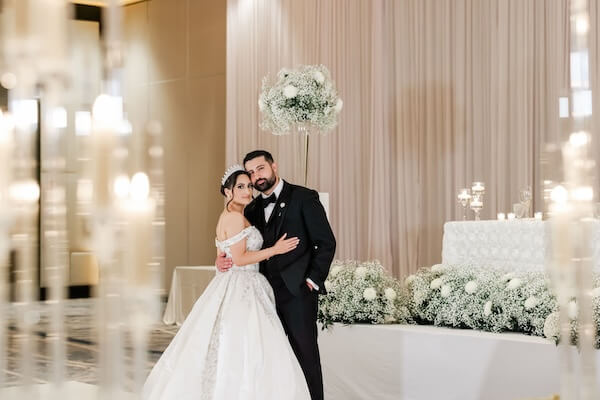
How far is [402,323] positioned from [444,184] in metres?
3.39

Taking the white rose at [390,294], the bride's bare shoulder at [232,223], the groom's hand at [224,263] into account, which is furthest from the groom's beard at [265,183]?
the white rose at [390,294]

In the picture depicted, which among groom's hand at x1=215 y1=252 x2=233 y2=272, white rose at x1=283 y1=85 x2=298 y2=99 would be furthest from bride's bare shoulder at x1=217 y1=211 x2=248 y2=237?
white rose at x1=283 y1=85 x2=298 y2=99

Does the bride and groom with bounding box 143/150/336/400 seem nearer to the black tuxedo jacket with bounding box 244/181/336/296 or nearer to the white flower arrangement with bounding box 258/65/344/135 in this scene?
the black tuxedo jacket with bounding box 244/181/336/296

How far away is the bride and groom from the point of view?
3771 millimetres

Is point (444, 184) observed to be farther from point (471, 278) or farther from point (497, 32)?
point (471, 278)

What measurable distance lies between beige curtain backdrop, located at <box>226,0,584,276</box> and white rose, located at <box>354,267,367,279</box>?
2.69 metres

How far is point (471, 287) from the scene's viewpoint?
4809 millimetres

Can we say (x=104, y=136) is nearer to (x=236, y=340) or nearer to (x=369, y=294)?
(x=236, y=340)

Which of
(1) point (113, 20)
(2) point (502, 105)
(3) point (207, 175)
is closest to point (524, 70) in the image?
(2) point (502, 105)

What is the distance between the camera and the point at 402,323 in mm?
5199

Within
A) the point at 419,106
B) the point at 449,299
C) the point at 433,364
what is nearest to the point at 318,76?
the point at 449,299

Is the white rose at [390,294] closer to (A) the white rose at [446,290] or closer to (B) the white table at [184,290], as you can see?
(A) the white rose at [446,290]

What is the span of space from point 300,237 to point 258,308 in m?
0.39

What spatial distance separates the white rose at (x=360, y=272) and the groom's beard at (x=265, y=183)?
145 centimetres
